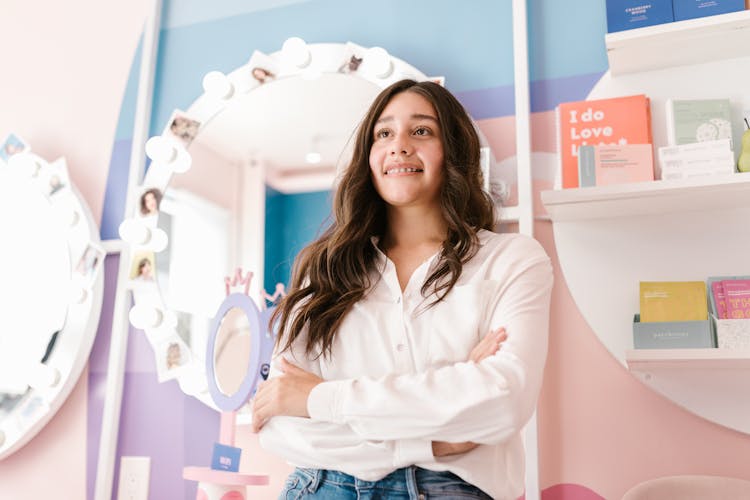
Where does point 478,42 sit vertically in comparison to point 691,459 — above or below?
above

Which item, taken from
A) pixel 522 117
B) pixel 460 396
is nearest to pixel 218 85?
pixel 522 117

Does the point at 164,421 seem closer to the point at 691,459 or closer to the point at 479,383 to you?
the point at 479,383

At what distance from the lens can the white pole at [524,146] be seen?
1618 mm

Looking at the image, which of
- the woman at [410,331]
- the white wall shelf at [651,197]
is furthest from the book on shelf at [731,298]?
the woman at [410,331]

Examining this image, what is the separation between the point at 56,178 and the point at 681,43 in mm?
1870

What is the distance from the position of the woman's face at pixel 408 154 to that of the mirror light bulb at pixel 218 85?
0.74 metres

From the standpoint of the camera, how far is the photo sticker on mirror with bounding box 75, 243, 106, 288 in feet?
7.18

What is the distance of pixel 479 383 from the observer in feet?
3.65

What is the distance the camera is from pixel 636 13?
5.20ft

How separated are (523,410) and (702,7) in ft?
3.35

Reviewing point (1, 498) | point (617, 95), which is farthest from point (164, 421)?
point (617, 95)

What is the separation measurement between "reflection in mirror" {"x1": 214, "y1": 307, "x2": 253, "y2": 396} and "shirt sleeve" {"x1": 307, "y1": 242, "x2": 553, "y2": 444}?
2.33ft

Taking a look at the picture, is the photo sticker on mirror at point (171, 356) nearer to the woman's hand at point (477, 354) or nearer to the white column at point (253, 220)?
the white column at point (253, 220)

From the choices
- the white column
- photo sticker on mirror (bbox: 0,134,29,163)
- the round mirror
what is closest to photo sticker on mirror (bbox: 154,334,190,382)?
the round mirror
